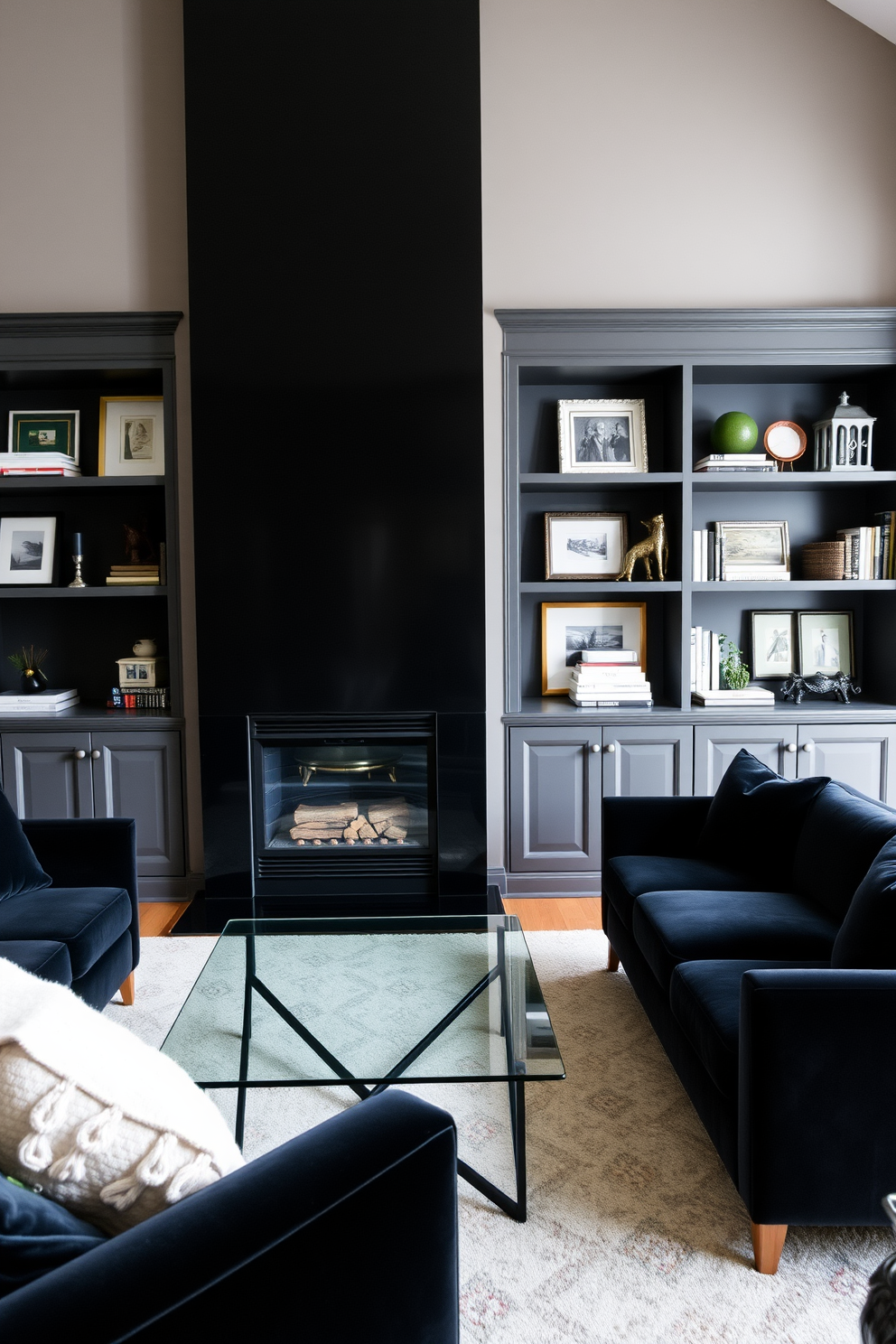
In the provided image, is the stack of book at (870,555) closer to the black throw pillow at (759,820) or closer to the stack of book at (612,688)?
the stack of book at (612,688)

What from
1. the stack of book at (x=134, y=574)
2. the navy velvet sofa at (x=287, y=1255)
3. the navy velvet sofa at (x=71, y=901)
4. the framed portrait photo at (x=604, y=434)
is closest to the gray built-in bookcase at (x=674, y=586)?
the framed portrait photo at (x=604, y=434)

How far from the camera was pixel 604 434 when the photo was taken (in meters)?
4.09

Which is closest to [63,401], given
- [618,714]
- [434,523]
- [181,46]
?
[181,46]

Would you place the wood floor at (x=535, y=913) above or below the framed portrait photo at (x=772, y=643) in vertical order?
below

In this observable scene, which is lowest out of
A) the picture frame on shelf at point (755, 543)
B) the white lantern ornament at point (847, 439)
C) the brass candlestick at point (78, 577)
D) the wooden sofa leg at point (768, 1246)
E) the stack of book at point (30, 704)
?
the wooden sofa leg at point (768, 1246)

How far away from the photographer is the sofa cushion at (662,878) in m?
2.73

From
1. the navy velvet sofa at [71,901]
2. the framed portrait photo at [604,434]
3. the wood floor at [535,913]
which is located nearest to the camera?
the navy velvet sofa at [71,901]

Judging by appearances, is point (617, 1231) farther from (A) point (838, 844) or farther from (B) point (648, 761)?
(B) point (648, 761)

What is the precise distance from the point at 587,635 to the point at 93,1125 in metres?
3.47

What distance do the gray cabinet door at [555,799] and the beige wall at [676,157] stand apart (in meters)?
0.71

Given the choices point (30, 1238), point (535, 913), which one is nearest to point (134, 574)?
point (535, 913)

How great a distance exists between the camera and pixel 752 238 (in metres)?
3.94

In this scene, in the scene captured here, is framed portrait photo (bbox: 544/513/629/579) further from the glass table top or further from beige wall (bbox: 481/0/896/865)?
the glass table top

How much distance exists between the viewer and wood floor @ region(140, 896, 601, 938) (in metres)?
3.65
